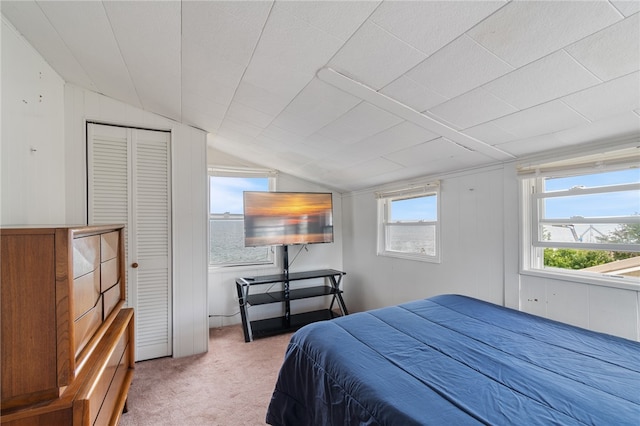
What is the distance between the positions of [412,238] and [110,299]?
2814 millimetres

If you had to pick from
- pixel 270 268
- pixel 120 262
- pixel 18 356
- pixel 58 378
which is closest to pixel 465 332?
pixel 58 378

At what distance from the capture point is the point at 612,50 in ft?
3.53

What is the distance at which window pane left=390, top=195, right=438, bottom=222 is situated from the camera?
300 centimetres

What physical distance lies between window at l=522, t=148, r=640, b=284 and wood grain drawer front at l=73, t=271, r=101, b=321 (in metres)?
2.64

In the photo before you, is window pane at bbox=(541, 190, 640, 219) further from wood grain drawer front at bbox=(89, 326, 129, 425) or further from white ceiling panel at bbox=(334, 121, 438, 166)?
wood grain drawer front at bbox=(89, 326, 129, 425)

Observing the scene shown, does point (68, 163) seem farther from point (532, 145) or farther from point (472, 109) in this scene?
point (532, 145)

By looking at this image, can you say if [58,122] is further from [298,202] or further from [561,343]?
[561,343]

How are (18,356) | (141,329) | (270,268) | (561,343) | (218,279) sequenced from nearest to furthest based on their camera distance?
1. (18,356)
2. (561,343)
3. (141,329)
4. (218,279)
5. (270,268)

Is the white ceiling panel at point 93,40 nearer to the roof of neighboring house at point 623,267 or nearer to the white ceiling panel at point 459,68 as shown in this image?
the white ceiling panel at point 459,68

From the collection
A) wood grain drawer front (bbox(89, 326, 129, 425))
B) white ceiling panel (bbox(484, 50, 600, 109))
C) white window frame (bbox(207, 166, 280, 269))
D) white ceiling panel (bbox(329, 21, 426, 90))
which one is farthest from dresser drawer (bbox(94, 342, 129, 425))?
white ceiling panel (bbox(484, 50, 600, 109))

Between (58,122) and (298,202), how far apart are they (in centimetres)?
234

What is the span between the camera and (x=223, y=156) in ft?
12.0

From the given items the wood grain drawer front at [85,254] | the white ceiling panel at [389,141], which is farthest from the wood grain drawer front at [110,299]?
the white ceiling panel at [389,141]

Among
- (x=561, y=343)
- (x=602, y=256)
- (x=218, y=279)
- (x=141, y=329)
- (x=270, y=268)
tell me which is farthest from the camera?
(x=270, y=268)
